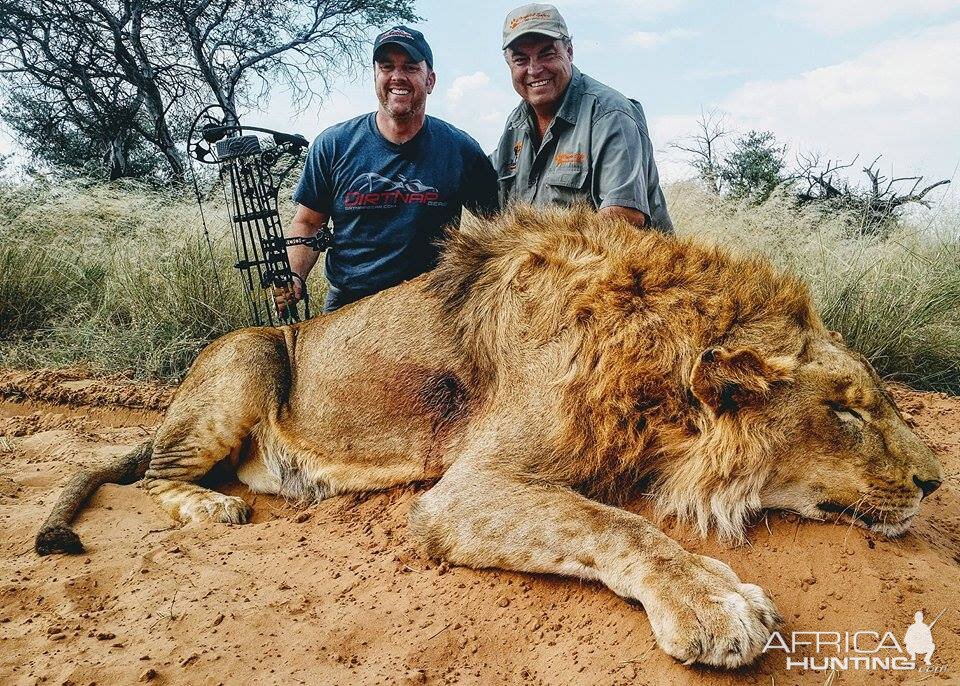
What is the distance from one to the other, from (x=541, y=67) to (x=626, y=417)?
2.78 metres

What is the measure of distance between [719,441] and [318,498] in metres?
2.03

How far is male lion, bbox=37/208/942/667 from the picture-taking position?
248cm

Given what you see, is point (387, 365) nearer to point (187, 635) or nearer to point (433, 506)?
point (433, 506)

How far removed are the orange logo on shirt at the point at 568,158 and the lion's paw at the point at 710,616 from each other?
2863 millimetres

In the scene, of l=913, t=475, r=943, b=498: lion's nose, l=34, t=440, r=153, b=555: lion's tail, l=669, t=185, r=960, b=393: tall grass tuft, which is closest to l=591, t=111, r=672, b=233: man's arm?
l=669, t=185, r=960, b=393: tall grass tuft

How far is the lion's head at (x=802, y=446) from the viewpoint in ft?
8.30

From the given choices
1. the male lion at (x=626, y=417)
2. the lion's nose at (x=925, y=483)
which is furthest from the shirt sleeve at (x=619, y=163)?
the lion's nose at (x=925, y=483)

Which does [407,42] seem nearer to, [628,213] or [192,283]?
[628,213]

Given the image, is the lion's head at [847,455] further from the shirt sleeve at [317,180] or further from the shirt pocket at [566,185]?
the shirt sleeve at [317,180]

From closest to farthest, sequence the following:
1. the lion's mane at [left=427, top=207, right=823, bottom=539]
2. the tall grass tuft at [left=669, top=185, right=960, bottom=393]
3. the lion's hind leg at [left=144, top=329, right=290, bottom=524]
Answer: the lion's mane at [left=427, top=207, right=823, bottom=539] < the lion's hind leg at [left=144, top=329, right=290, bottom=524] < the tall grass tuft at [left=669, top=185, right=960, bottom=393]

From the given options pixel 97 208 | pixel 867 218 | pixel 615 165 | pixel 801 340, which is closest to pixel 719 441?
pixel 801 340

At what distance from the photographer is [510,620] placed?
8.10 feet

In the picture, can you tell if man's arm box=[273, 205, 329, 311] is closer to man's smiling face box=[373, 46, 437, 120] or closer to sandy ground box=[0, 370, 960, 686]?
man's smiling face box=[373, 46, 437, 120]

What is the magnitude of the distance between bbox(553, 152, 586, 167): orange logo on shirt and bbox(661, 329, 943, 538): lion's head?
2227mm
